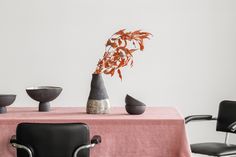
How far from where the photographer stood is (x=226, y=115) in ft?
12.8

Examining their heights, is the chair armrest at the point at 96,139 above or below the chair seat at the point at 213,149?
above

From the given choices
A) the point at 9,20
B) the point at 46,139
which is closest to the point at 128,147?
the point at 46,139

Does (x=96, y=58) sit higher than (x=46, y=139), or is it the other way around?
(x=96, y=58)

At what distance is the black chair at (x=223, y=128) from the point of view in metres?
3.51

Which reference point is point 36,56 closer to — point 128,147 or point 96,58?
point 96,58

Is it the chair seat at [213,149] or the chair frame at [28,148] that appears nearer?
the chair frame at [28,148]

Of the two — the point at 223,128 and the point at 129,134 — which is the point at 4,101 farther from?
the point at 223,128

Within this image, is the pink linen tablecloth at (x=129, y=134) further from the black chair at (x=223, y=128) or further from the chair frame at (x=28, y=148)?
the black chair at (x=223, y=128)

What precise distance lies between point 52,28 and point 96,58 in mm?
515

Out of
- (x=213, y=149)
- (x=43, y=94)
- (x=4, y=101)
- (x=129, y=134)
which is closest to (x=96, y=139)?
(x=129, y=134)

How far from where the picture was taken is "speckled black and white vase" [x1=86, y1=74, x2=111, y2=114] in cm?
309

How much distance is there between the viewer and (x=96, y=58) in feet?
15.0

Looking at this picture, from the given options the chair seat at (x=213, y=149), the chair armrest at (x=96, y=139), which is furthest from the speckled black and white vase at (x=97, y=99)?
the chair seat at (x=213, y=149)

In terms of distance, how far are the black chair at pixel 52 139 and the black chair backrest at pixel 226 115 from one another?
1.67 m
